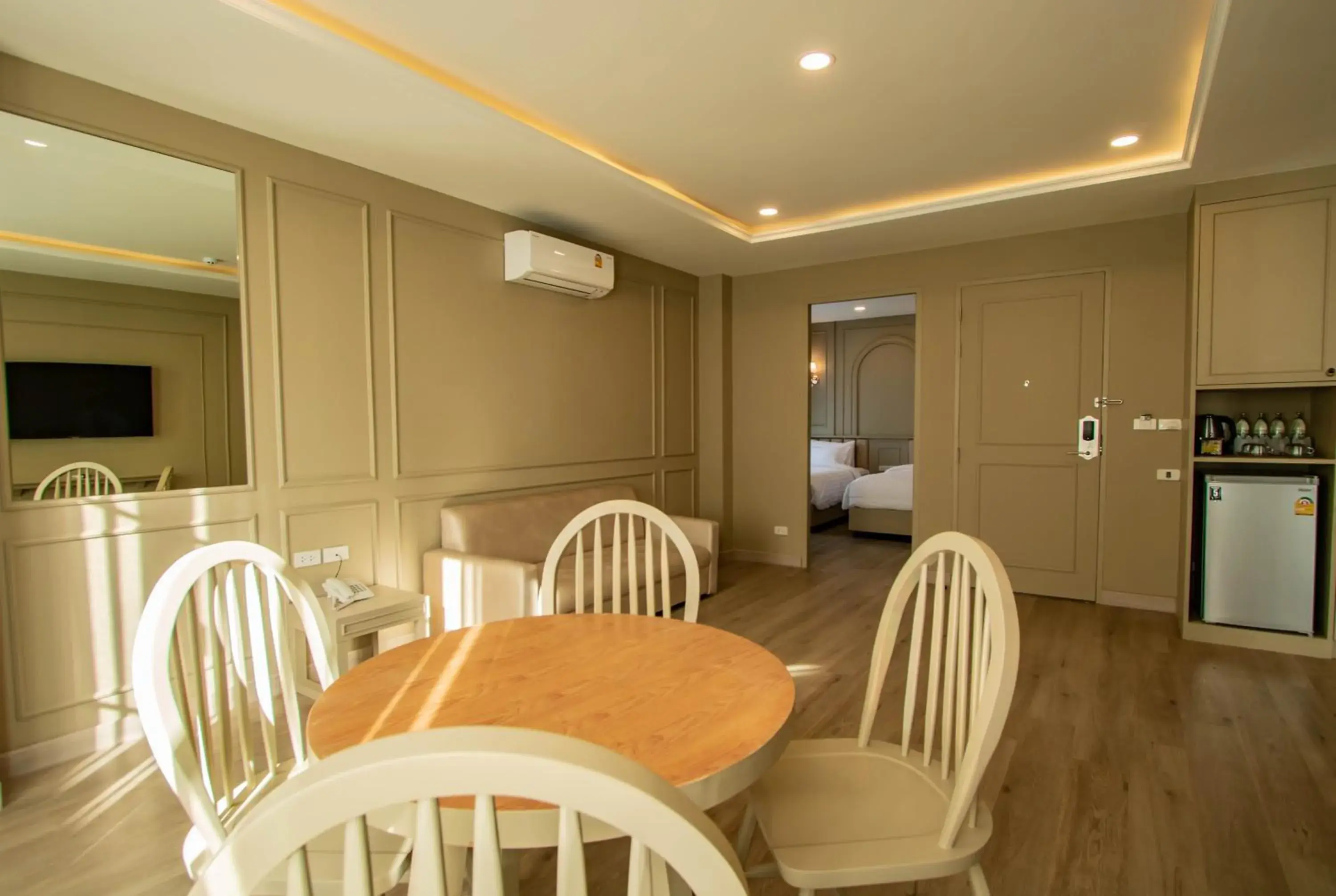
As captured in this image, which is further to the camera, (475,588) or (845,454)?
(845,454)

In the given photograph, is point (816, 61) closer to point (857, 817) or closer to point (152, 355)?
point (857, 817)

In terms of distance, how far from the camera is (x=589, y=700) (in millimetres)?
1267

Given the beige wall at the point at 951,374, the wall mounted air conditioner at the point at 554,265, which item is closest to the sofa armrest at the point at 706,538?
the beige wall at the point at 951,374

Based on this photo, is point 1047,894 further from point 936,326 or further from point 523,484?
point 936,326

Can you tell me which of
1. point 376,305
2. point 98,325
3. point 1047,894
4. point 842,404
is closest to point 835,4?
point 376,305

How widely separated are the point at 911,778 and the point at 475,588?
91.1 inches

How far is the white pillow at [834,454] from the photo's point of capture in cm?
838

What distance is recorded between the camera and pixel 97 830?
6.64ft

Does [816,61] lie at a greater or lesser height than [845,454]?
greater

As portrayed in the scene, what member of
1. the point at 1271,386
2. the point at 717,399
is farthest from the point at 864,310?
the point at 1271,386

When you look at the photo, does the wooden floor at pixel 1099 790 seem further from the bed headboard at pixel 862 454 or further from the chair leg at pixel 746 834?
the bed headboard at pixel 862 454

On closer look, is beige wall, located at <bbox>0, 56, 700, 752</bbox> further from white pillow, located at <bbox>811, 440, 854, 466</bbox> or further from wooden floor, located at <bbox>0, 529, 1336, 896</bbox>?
white pillow, located at <bbox>811, 440, 854, 466</bbox>

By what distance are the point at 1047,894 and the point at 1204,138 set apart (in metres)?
3.17

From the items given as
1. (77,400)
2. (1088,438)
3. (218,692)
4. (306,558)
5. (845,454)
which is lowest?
(306,558)
